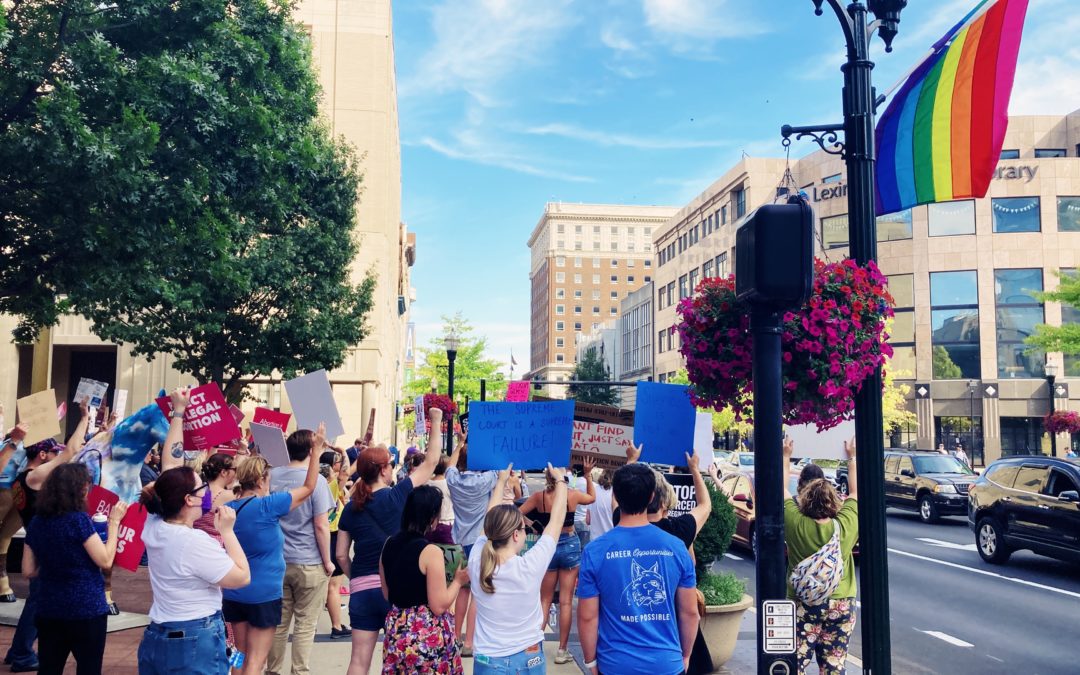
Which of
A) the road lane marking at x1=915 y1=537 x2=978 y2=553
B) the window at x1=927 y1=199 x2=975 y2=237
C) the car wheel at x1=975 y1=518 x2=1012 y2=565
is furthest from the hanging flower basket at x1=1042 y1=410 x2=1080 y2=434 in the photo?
the car wheel at x1=975 y1=518 x2=1012 y2=565

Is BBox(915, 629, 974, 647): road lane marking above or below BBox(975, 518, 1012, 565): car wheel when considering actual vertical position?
below

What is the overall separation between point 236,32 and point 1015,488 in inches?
595

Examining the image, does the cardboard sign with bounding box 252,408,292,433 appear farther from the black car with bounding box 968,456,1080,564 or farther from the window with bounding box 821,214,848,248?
the window with bounding box 821,214,848,248

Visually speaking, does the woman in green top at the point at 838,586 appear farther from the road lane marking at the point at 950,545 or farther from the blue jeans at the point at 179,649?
the road lane marking at the point at 950,545

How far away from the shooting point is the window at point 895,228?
54594 millimetres

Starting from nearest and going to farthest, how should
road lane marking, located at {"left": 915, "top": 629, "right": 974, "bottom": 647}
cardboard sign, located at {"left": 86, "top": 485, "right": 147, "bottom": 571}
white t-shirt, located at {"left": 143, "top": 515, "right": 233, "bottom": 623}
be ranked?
white t-shirt, located at {"left": 143, "top": 515, "right": 233, "bottom": 623} → cardboard sign, located at {"left": 86, "top": 485, "right": 147, "bottom": 571} → road lane marking, located at {"left": 915, "top": 629, "right": 974, "bottom": 647}

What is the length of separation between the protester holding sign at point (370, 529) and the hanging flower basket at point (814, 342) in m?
1.84

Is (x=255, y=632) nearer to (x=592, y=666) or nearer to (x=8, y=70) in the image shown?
(x=592, y=666)

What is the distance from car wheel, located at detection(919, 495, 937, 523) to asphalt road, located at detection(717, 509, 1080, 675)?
418cm

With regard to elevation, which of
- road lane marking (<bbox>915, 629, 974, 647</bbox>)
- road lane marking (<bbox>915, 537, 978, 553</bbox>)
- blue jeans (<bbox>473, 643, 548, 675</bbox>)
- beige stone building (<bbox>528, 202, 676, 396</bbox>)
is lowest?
road lane marking (<bbox>915, 537, 978, 553</bbox>)

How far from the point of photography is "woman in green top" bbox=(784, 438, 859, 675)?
5934 mm

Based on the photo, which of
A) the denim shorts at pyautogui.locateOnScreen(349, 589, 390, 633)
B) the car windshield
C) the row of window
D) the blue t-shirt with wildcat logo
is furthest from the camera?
the row of window

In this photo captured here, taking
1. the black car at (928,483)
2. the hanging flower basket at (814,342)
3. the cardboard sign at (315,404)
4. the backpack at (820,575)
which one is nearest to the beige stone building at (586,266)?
the black car at (928,483)

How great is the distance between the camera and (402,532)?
4.88m
